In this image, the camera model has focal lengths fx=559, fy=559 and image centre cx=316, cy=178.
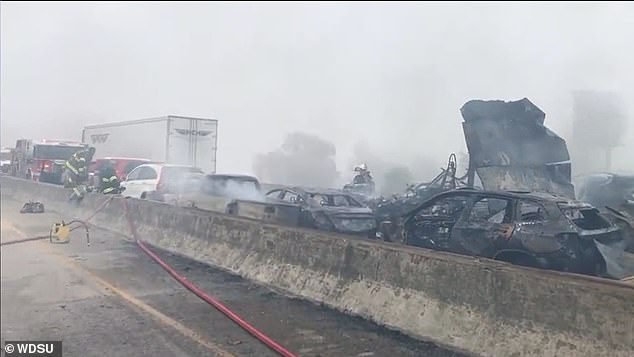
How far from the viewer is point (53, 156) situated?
3.40 m

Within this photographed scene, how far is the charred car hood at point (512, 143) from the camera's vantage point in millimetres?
10156

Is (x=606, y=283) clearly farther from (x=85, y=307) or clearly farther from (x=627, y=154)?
(x=627, y=154)

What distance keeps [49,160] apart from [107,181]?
128cm

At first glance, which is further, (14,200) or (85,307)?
(85,307)

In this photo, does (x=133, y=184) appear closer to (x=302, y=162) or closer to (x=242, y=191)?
(x=242, y=191)

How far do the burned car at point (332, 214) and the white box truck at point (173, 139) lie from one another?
2.84 metres

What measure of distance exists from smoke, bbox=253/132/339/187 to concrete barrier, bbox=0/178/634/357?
53.4 feet

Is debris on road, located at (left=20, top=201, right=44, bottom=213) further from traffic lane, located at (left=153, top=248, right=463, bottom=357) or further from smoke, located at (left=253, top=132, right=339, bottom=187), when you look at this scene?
smoke, located at (left=253, top=132, right=339, bottom=187)

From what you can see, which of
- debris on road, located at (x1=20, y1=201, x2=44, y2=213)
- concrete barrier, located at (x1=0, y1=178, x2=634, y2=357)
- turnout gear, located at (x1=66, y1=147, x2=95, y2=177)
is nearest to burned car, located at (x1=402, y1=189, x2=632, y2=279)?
concrete barrier, located at (x1=0, y1=178, x2=634, y2=357)

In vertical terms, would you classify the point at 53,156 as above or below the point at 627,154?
below

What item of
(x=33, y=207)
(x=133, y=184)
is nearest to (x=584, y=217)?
(x=33, y=207)

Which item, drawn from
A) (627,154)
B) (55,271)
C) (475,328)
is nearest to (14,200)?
(55,271)

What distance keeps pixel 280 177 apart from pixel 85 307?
2121 cm

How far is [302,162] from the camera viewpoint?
85.0 feet
